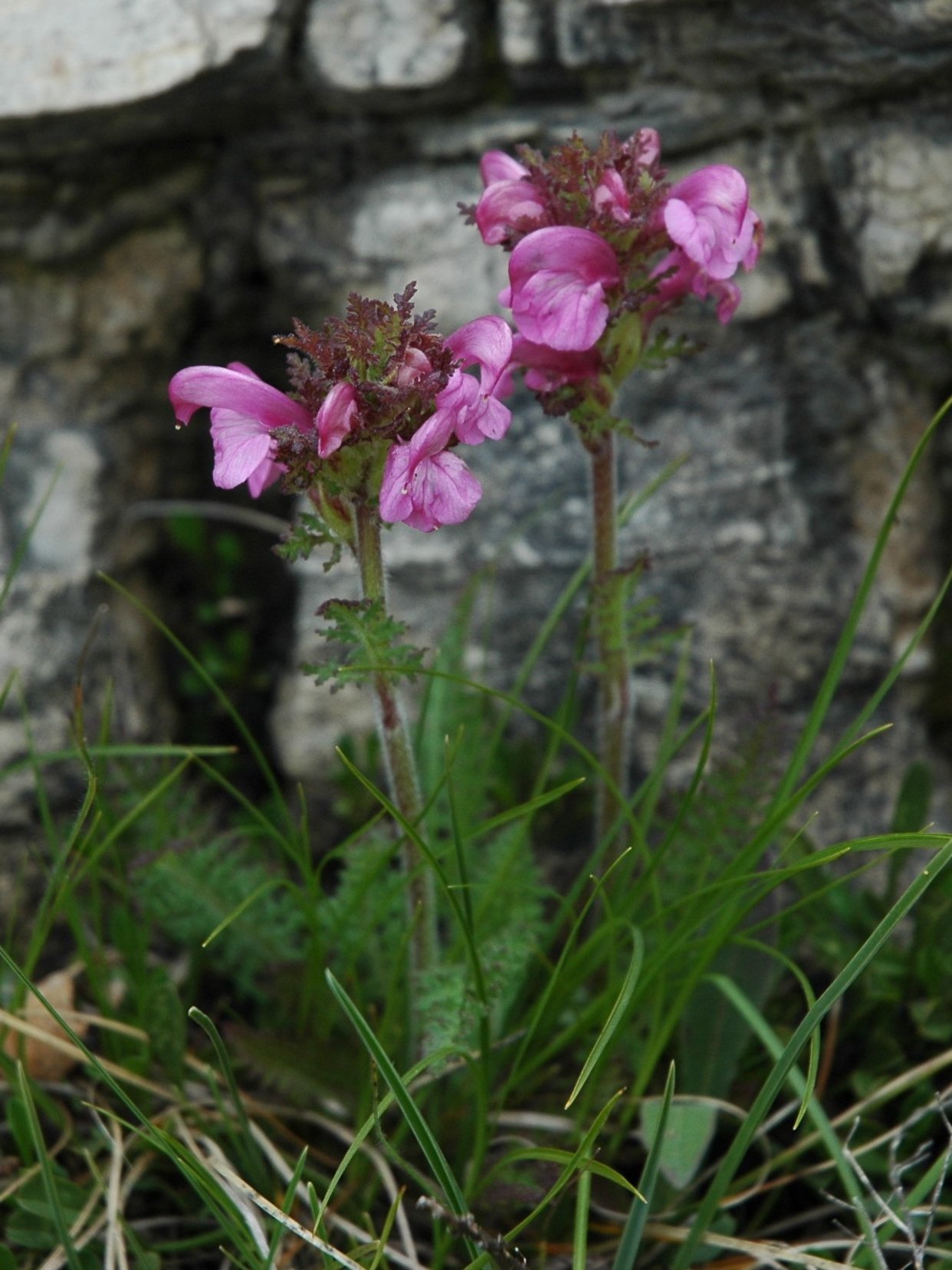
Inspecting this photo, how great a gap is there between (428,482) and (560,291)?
355mm

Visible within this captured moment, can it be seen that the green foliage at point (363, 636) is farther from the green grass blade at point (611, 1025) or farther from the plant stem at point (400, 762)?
the green grass blade at point (611, 1025)

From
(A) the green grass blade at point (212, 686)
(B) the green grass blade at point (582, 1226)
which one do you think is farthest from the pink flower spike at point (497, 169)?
(B) the green grass blade at point (582, 1226)

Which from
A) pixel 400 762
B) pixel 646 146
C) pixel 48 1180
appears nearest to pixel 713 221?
pixel 646 146

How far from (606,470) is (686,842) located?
2.17 feet

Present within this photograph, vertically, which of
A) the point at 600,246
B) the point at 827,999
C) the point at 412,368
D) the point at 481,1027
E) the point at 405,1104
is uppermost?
the point at 600,246

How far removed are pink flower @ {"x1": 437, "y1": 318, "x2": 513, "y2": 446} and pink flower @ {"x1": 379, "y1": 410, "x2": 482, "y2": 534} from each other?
0.13 feet

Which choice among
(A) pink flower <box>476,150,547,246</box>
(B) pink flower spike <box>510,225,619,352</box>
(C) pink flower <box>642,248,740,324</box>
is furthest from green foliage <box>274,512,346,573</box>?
(C) pink flower <box>642,248,740,324</box>

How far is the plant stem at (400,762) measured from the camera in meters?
1.60

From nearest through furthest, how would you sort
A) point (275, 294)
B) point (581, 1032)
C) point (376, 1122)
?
point (376, 1122)
point (581, 1032)
point (275, 294)

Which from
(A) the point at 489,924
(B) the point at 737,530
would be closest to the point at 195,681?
(A) the point at 489,924

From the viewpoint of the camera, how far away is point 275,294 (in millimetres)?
2719

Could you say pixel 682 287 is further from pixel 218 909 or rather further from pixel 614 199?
pixel 218 909

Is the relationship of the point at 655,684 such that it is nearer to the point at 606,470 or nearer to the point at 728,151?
the point at 606,470

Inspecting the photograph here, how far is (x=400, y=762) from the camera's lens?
5.77 feet
